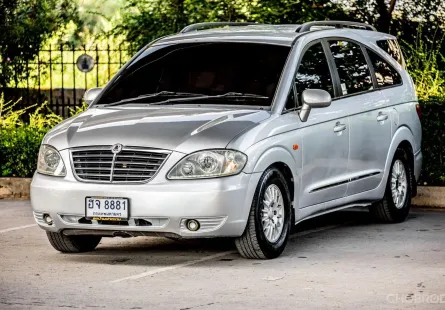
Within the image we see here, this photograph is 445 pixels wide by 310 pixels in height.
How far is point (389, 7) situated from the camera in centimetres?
1906

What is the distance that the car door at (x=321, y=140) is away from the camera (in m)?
10.6

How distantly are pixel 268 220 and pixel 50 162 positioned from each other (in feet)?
5.85

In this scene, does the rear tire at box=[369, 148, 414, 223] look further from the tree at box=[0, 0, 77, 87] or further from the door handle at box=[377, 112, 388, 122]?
the tree at box=[0, 0, 77, 87]

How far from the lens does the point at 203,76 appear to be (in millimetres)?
10844

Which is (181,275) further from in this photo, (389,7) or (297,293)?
(389,7)

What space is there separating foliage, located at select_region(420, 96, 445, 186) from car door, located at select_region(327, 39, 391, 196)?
74.5 inches

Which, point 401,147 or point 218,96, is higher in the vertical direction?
point 218,96

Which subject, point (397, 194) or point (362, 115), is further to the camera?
point (397, 194)

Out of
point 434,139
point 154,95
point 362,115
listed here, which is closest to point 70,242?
point 154,95

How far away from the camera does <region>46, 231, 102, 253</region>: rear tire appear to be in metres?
10.4

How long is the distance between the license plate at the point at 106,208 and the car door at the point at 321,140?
1.66 meters

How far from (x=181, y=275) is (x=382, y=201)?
3.43 metres

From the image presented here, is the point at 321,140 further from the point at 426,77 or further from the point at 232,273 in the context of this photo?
the point at 426,77

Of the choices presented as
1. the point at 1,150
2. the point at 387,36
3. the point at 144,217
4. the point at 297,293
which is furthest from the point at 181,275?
the point at 1,150
